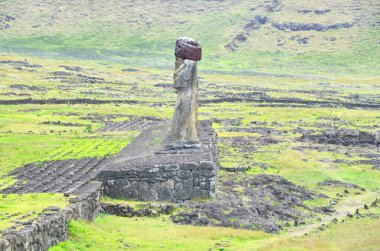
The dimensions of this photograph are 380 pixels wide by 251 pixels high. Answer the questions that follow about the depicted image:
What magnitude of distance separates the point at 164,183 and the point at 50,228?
28.2 feet

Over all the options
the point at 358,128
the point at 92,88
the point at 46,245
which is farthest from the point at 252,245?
the point at 92,88

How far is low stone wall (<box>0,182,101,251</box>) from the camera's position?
Answer: 15.3 metres

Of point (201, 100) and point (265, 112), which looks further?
point (201, 100)

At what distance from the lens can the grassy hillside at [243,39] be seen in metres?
164

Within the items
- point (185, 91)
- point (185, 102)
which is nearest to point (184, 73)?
point (185, 91)

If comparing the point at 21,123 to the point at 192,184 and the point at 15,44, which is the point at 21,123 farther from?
the point at 15,44

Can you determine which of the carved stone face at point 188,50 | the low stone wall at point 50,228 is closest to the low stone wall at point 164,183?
the low stone wall at point 50,228

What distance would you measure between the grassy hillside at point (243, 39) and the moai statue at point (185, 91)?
12672 cm

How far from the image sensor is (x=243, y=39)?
187500mm

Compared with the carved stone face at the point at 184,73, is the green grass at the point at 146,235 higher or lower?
lower

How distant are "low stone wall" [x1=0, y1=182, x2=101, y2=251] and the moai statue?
21.3 ft

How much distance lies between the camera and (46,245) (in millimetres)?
17000

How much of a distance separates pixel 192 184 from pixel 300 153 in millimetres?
22700

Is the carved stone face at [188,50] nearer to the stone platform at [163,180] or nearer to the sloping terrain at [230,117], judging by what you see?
the stone platform at [163,180]
